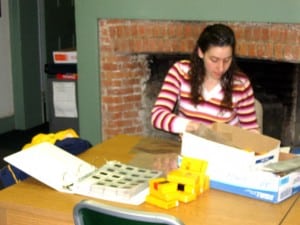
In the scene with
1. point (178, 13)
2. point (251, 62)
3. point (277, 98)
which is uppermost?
point (178, 13)

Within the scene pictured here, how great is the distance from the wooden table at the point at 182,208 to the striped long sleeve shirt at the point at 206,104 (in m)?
0.78

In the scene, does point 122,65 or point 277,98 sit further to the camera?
point 122,65

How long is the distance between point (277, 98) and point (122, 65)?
1.08 metres

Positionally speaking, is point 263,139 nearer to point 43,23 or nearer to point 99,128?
point 99,128

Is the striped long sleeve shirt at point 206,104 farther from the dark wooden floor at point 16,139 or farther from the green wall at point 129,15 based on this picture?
the dark wooden floor at point 16,139

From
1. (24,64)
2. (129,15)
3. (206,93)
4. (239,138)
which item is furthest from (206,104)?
(24,64)

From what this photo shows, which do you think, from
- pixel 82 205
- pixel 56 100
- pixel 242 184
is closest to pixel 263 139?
pixel 242 184

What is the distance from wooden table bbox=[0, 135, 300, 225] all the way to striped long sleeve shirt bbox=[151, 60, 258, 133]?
78 cm

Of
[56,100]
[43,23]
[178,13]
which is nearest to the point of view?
[178,13]

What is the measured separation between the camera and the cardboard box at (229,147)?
205cm

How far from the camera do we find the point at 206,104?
9.27 feet

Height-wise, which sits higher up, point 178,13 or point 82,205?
point 178,13

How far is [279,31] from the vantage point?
11.2 ft

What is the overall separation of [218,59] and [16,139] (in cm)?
288
